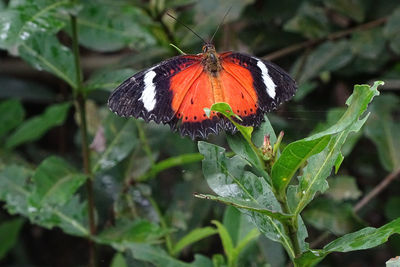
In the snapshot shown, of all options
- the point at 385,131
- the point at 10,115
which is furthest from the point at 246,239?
the point at 10,115

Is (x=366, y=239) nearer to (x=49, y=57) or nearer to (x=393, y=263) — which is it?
(x=393, y=263)

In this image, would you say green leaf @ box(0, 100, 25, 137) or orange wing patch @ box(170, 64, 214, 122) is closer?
orange wing patch @ box(170, 64, 214, 122)

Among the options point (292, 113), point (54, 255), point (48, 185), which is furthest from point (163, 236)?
point (54, 255)

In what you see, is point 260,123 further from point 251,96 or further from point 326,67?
point 326,67

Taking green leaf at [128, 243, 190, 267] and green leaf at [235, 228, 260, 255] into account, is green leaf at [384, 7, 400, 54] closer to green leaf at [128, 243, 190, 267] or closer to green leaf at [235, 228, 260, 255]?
green leaf at [235, 228, 260, 255]

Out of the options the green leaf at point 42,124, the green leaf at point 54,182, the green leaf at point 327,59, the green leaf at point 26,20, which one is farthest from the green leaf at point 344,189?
the green leaf at point 26,20

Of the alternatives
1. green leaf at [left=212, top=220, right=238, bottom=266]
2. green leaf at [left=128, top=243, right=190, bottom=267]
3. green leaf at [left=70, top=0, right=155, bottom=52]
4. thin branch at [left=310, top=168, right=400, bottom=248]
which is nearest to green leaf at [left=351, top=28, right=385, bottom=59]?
thin branch at [left=310, top=168, right=400, bottom=248]

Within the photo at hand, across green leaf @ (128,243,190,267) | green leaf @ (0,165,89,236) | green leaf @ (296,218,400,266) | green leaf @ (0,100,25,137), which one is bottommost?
green leaf @ (296,218,400,266)
